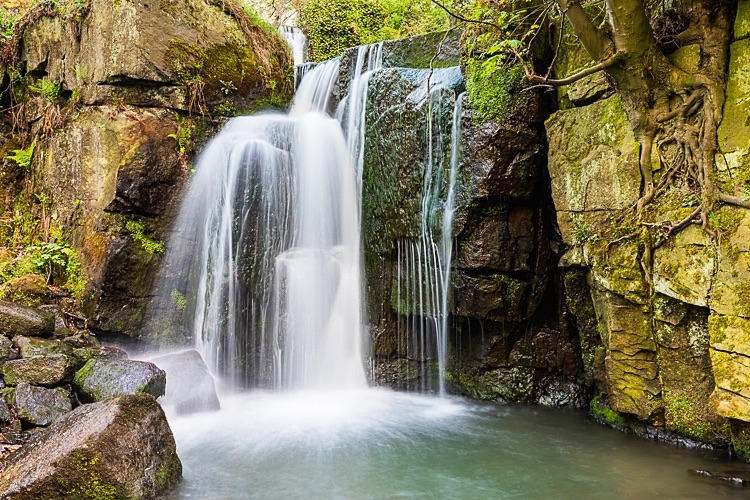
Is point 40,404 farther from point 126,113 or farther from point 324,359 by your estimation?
point 126,113

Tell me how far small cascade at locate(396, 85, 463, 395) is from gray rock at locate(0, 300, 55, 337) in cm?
426

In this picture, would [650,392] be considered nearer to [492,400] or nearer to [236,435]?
[492,400]

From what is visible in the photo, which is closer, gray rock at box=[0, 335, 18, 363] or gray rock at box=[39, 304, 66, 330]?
gray rock at box=[0, 335, 18, 363]

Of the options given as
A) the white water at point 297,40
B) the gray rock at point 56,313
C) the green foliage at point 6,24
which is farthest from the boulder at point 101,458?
A: the white water at point 297,40

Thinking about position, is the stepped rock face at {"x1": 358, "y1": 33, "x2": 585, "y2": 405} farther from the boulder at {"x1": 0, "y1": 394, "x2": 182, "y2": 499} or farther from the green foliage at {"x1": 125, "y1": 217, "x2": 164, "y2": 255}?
the boulder at {"x1": 0, "y1": 394, "x2": 182, "y2": 499}

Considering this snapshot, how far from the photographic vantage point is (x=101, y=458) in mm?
3744

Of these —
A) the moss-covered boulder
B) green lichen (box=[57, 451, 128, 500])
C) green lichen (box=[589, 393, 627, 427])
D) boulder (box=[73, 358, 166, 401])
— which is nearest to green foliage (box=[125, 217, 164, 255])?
boulder (box=[73, 358, 166, 401])

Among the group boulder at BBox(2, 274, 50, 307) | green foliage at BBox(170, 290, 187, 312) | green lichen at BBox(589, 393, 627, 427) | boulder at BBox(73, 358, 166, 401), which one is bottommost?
green lichen at BBox(589, 393, 627, 427)

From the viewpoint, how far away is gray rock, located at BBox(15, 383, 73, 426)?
15.6 ft

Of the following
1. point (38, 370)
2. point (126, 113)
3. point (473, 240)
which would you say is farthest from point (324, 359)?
point (126, 113)

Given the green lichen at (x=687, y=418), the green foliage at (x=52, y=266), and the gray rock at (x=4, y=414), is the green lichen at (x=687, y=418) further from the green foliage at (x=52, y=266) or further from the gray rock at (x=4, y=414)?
the green foliage at (x=52, y=266)

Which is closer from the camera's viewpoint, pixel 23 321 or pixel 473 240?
pixel 23 321

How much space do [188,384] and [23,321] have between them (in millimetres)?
1914

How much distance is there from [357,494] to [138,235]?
4.79m
